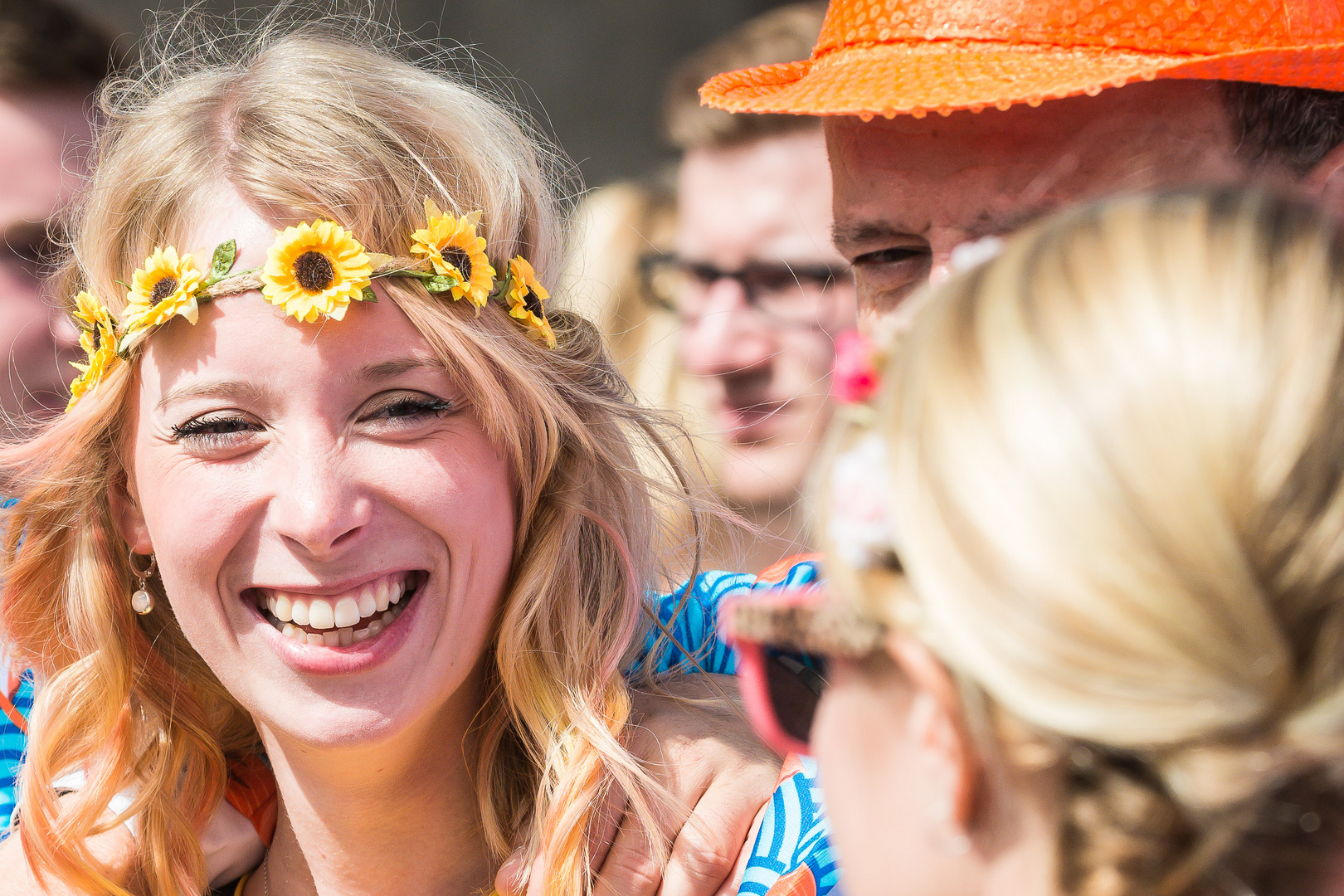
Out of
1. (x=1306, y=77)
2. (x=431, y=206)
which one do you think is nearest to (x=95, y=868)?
(x=431, y=206)

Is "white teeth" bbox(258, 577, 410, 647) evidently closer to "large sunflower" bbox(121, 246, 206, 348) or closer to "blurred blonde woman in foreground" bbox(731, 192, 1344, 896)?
"large sunflower" bbox(121, 246, 206, 348)

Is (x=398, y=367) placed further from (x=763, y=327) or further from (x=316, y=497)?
(x=763, y=327)

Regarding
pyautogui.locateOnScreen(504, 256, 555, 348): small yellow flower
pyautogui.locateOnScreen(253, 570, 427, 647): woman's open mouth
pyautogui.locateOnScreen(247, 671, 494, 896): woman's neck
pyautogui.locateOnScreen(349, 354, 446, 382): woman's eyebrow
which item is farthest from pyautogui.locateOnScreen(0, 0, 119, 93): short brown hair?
pyautogui.locateOnScreen(247, 671, 494, 896): woman's neck

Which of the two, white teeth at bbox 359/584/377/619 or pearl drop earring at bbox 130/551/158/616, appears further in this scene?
pearl drop earring at bbox 130/551/158/616

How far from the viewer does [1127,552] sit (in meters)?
0.93

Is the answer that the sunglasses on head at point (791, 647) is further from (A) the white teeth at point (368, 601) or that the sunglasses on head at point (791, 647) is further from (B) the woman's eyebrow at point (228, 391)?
(B) the woman's eyebrow at point (228, 391)

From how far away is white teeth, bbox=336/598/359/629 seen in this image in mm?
2045

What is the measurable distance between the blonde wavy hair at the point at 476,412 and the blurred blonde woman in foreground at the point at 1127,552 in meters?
1.18

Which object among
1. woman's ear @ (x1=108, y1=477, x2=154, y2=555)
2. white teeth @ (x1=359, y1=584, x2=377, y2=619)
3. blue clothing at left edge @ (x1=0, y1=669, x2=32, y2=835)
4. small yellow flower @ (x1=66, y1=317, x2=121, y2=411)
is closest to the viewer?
white teeth @ (x1=359, y1=584, x2=377, y2=619)

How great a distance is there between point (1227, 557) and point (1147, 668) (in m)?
0.10

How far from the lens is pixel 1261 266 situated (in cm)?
96

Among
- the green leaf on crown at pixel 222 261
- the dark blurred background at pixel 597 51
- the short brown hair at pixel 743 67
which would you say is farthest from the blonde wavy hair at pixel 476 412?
the dark blurred background at pixel 597 51

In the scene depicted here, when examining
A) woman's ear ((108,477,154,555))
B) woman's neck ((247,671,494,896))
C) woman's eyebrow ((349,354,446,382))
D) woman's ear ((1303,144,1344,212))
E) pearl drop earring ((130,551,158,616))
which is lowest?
woman's neck ((247,671,494,896))

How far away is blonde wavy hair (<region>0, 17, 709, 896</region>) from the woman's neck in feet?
0.24
